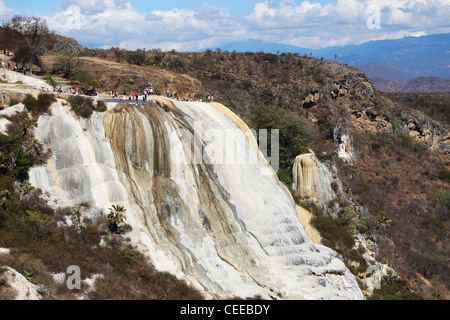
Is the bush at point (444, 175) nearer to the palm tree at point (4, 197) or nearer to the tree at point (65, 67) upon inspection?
the tree at point (65, 67)

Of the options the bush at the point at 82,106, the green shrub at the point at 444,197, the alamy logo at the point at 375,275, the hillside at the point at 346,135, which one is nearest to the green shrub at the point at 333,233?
the hillside at the point at 346,135

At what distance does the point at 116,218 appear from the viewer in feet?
71.7

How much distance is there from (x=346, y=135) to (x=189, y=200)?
46.4 meters

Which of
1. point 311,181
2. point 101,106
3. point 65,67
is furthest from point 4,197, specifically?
point 311,181

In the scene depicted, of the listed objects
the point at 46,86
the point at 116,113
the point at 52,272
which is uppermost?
the point at 46,86

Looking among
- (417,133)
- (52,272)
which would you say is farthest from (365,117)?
(52,272)

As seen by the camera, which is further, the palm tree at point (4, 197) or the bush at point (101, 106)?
the bush at point (101, 106)

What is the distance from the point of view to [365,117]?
250 feet

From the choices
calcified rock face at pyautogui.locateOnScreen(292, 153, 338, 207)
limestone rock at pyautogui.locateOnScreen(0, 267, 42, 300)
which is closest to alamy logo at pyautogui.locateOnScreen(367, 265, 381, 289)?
calcified rock face at pyautogui.locateOnScreen(292, 153, 338, 207)

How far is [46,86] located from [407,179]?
59559 mm

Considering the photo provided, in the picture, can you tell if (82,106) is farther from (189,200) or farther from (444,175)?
(444,175)

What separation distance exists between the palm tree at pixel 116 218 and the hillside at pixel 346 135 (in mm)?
19955

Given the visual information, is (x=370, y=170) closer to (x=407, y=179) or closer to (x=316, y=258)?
(x=407, y=179)

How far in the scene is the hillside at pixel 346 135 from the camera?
124 feet
